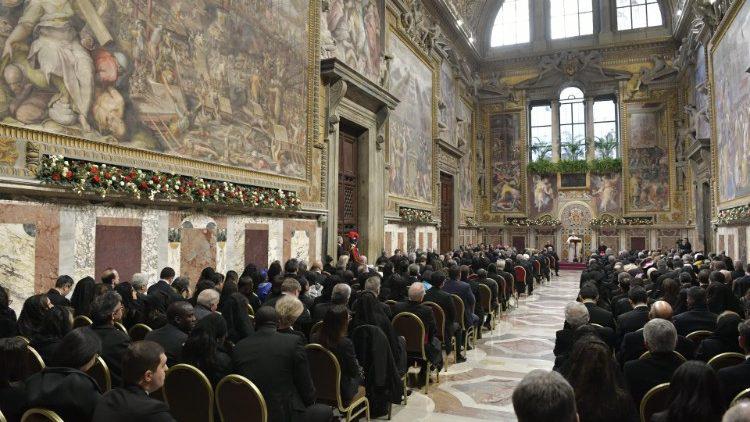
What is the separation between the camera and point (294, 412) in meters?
3.55

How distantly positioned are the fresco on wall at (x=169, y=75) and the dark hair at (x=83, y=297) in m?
2.12

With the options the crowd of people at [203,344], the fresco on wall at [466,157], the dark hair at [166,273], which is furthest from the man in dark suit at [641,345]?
the fresco on wall at [466,157]

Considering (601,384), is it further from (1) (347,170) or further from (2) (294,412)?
(1) (347,170)

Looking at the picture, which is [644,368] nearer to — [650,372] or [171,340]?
[650,372]

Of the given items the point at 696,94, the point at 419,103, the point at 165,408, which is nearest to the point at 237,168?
the point at 165,408

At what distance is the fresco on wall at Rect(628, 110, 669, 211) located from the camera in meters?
25.8

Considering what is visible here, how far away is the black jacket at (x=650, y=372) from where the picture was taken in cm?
335

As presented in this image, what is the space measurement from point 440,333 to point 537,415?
4.78 meters

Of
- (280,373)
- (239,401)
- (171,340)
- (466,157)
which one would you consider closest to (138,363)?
(239,401)

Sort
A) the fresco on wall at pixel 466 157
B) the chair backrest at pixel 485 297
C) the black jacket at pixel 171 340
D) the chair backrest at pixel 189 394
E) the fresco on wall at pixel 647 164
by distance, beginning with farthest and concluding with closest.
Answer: the fresco on wall at pixel 466 157 → the fresco on wall at pixel 647 164 → the chair backrest at pixel 485 297 → the black jacket at pixel 171 340 → the chair backrest at pixel 189 394

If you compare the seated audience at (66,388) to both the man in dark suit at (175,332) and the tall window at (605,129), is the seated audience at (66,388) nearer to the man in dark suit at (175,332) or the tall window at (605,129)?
the man in dark suit at (175,332)

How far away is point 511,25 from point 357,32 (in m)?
17.7

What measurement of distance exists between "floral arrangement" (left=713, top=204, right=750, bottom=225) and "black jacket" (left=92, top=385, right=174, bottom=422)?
47.5 feet

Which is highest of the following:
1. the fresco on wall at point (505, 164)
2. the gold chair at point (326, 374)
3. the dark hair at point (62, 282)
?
the fresco on wall at point (505, 164)
